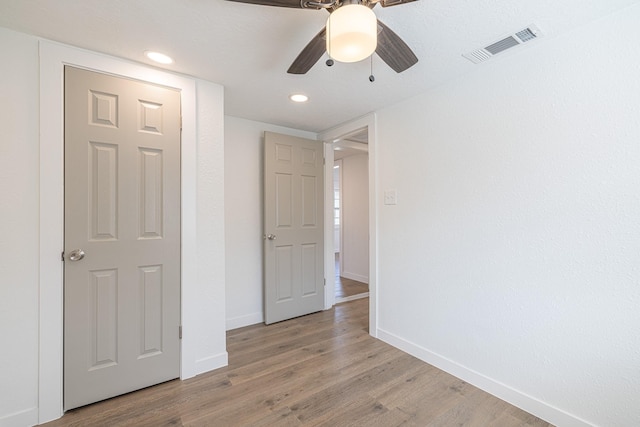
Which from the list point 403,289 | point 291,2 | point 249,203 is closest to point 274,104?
point 249,203

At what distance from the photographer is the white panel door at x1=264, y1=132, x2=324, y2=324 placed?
123 inches

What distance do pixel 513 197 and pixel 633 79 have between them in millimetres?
774

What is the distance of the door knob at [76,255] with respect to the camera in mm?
1735

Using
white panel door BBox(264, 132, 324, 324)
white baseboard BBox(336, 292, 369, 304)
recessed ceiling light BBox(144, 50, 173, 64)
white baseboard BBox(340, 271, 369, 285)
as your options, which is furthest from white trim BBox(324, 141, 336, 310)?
recessed ceiling light BBox(144, 50, 173, 64)

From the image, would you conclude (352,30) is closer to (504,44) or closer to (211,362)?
(504,44)

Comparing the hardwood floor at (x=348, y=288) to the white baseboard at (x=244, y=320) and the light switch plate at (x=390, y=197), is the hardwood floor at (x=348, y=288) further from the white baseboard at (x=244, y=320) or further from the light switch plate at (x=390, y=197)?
the light switch plate at (x=390, y=197)

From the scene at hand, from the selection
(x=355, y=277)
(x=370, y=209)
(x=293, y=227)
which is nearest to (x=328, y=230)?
(x=293, y=227)

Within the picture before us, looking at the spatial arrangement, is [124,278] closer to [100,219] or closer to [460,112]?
[100,219]

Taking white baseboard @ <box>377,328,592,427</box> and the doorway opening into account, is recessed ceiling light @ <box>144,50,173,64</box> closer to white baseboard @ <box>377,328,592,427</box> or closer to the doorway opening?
white baseboard @ <box>377,328,592,427</box>

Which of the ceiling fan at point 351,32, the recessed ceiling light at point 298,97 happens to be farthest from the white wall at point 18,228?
the recessed ceiling light at point 298,97

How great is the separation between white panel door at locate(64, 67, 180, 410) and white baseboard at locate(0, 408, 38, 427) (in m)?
0.14

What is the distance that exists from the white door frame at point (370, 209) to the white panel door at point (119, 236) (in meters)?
1.75

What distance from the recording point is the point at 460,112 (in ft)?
6.98

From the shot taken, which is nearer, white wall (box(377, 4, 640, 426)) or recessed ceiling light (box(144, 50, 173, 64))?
white wall (box(377, 4, 640, 426))
